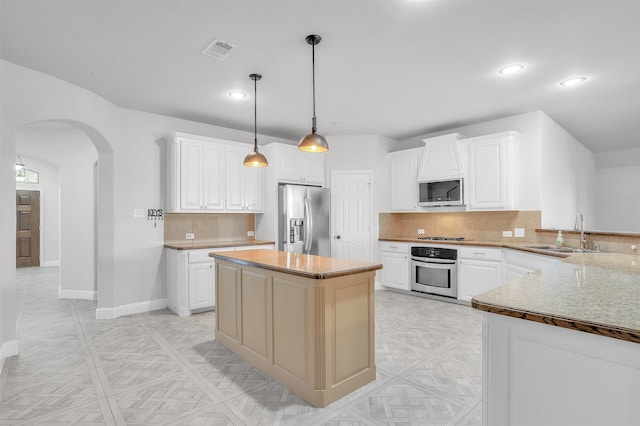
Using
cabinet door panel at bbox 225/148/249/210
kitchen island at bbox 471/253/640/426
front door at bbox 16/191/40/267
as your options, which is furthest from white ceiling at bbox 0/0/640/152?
front door at bbox 16/191/40/267

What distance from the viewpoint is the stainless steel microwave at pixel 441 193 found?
17.0 ft

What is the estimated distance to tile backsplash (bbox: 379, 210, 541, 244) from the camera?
15.9 ft

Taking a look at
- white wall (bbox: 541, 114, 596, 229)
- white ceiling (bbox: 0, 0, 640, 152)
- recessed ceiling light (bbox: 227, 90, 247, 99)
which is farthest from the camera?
white wall (bbox: 541, 114, 596, 229)

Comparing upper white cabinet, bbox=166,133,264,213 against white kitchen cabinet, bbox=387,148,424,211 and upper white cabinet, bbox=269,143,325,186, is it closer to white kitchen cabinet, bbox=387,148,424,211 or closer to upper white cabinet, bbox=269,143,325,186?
upper white cabinet, bbox=269,143,325,186

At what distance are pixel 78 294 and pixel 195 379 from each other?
4.03m

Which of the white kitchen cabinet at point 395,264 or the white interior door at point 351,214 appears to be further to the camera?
the white interior door at point 351,214

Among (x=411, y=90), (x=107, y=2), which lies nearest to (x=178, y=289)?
(x=107, y=2)

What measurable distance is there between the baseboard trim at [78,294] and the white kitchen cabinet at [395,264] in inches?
190

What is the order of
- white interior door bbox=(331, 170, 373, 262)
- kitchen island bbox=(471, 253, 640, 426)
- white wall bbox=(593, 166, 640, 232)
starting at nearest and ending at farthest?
kitchen island bbox=(471, 253, 640, 426)
white interior door bbox=(331, 170, 373, 262)
white wall bbox=(593, 166, 640, 232)

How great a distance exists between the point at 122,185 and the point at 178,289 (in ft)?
5.26

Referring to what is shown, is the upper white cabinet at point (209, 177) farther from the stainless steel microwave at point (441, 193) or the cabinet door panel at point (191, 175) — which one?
the stainless steel microwave at point (441, 193)

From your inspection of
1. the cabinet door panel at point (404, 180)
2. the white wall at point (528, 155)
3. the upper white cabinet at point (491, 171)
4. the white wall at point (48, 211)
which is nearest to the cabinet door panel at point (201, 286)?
the cabinet door panel at point (404, 180)

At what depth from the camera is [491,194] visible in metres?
4.86

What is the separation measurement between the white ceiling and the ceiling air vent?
58 millimetres
